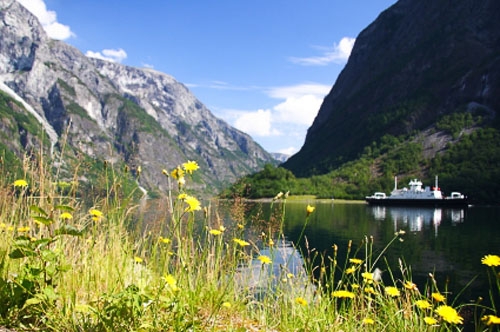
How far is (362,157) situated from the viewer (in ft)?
643

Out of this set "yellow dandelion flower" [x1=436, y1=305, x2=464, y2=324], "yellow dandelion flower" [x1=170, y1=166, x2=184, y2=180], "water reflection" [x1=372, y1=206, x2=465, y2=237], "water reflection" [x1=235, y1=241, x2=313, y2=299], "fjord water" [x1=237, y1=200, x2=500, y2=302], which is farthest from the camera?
"water reflection" [x1=372, y1=206, x2=465, y2=237]

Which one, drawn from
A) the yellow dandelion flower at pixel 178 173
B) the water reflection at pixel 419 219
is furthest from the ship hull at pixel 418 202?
the yellow dandelion flower at pixel 178 173

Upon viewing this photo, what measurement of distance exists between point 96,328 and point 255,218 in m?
2.70

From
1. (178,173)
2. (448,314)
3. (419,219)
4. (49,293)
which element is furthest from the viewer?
(419,219)

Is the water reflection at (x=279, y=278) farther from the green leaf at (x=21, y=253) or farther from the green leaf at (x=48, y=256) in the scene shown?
the green leaf at (x=21, y=253)

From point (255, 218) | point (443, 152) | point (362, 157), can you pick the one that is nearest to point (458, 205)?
point (443, 152)

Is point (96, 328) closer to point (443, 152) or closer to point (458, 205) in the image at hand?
point (458, 205)

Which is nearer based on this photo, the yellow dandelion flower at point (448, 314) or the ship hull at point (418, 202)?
the yellow dandelion flower at point (448, 314)

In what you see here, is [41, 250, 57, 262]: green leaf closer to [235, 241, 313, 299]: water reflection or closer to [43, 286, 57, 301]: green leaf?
[43, 286, 57, 301]: green leaf

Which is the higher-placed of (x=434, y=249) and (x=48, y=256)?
(x=48, y=256)

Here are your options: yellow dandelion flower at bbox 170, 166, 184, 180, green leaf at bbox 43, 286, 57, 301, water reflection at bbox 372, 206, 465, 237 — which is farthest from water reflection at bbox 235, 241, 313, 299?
water reflection at bbox 372, 206, 465, 237

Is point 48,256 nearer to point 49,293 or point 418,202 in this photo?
point 49,293

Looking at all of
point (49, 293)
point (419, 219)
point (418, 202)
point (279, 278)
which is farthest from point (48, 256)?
point (418, 202)

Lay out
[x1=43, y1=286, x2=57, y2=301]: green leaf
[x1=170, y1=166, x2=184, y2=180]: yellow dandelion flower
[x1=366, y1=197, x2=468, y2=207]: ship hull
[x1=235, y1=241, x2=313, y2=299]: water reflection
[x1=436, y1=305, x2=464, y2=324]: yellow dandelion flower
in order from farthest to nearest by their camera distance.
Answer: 1. [x1=366, y1=197, x2=468, y2=207]: ship hull
2. [x1=235, y1=241, x2=313, y2=299]: water reflection
3. [x1=170, y1=166, x2=184, y2=180]: yellow dandelion flower
4. [x1=43, y1=286, x2=57, y2=301]: green leaf
5. [x1=436, y1=305, x2=464, y2=324]: yellow dandelion flower
